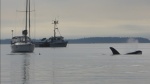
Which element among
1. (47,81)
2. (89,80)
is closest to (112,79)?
(89,80)

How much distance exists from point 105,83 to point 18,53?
9300 centimetres

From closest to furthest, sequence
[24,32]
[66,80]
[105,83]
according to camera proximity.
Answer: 1. [105,83]
2. [66,80]
3. [24,32]

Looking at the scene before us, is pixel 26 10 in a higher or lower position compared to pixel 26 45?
higher

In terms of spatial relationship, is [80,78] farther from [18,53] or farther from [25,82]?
[18,53]

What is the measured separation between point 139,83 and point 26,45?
8857 centimetres

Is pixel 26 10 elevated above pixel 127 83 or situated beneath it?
elevated above

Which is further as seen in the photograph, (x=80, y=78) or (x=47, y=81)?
(x=80, y=78)

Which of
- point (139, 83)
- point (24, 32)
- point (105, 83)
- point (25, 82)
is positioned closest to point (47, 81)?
point (25, 82)

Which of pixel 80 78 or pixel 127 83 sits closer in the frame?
pixel 127 83

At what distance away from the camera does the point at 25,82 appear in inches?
1767

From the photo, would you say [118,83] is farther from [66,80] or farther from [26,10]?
[26,10]

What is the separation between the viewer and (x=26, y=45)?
429 ft

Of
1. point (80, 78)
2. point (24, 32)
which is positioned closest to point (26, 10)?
point (24, 32)

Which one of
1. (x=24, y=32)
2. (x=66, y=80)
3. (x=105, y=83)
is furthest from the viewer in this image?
(x=24, y=32)
